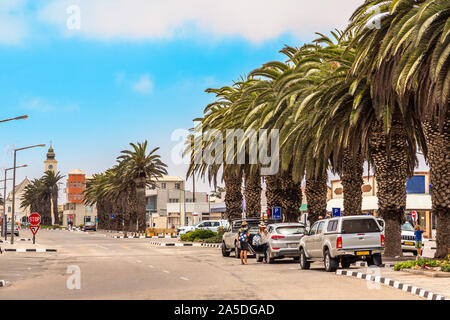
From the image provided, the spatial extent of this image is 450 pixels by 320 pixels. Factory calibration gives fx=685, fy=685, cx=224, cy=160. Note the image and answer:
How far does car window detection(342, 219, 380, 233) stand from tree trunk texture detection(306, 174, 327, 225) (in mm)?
15825

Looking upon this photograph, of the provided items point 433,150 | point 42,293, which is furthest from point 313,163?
point 42,293

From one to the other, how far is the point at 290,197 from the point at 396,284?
24640 mm

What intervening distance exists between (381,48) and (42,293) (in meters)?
13.7

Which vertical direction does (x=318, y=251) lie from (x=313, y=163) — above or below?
below

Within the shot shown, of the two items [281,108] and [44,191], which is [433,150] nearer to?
[281,108]

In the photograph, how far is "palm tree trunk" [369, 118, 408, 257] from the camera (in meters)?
28.5

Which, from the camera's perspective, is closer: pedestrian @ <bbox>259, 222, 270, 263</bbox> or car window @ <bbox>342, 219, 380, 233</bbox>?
car window @ <bbox>342, 219, 380, 233</bbox>

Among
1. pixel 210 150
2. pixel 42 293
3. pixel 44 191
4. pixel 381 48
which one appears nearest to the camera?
pixel 42 293

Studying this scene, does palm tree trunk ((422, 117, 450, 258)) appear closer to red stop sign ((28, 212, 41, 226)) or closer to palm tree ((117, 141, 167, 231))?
red stop sign ((28, 212, 41, 226))

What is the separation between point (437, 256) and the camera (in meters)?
24.5

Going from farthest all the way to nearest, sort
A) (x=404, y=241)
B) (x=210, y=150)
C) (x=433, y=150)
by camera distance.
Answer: (x=210, y=150) < (x=404, y=241) < (x=433, y=150)

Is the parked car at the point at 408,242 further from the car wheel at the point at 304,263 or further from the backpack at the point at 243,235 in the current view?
the car wheel at the point at 304,263

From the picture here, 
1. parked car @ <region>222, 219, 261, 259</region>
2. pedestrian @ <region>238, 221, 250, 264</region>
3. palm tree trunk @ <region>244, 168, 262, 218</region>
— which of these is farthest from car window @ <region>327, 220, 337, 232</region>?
palm tree trunk @ <region>244, 168, 262, 218</region>

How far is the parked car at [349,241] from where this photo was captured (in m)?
22.6
